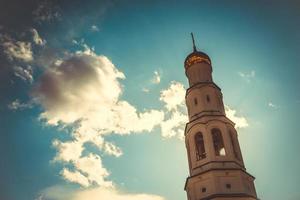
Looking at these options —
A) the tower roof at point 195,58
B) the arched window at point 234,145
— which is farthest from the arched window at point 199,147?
the tower roof at point 195,58

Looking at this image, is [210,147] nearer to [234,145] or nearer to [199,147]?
[199,147]

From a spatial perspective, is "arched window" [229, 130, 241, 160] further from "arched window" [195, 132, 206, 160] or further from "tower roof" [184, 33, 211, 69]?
"tower roof" [184, 33, 211, 69]

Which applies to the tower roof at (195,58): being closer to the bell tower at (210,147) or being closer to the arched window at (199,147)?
the bell tower at (210,147)

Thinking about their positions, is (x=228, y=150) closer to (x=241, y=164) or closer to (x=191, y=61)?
(x=241, y=164)

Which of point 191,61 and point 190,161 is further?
point 191,61

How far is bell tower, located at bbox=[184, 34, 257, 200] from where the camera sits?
1080 inches

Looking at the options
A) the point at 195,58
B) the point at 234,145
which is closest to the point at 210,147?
the point at 234,145

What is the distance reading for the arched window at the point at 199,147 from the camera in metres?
30.2

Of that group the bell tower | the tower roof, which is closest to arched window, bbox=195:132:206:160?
the bell tower

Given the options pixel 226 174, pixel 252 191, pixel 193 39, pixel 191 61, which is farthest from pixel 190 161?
pixel 193 39

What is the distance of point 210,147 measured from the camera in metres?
29.4

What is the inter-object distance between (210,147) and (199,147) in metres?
1.68

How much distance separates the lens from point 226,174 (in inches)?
1096

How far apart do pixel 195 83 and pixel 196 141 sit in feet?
21.9
